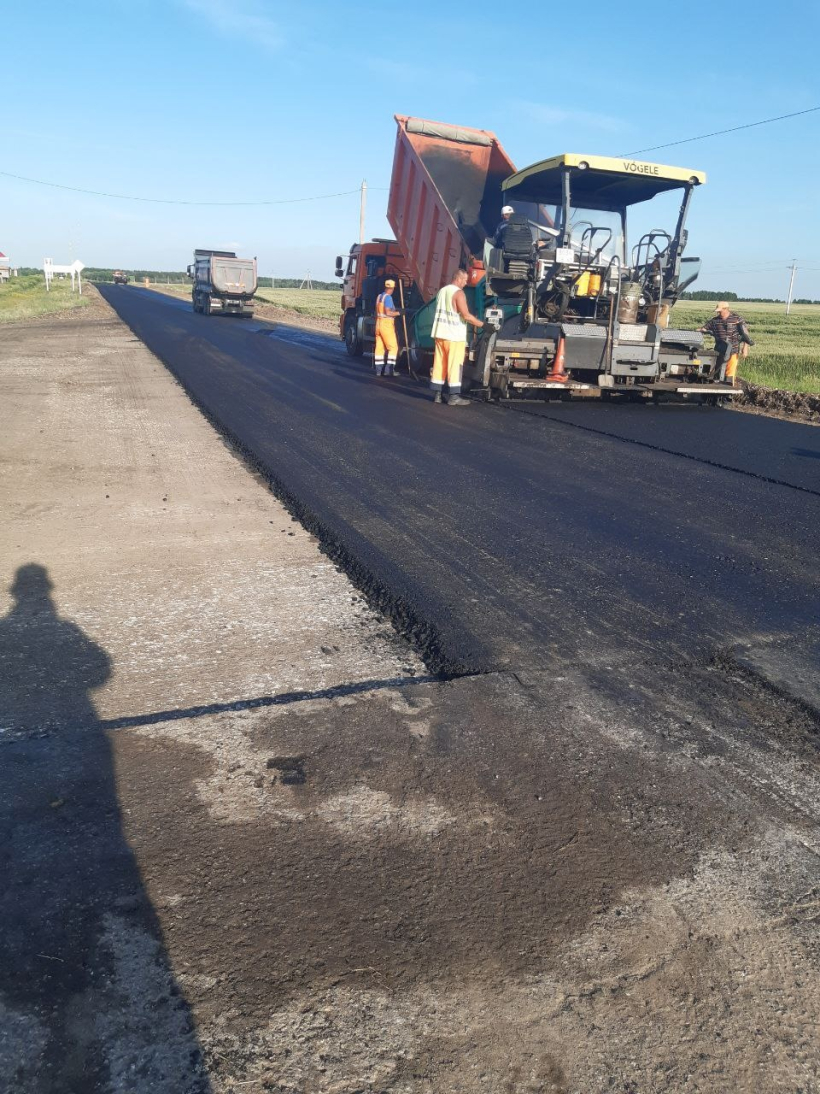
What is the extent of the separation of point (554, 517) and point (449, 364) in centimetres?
609

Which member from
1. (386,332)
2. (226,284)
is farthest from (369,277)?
(226,284)

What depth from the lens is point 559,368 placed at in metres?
11.8

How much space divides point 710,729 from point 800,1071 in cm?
151

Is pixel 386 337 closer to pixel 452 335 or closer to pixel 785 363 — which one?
pixel 452 335

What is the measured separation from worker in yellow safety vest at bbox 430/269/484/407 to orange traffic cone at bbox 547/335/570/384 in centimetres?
109

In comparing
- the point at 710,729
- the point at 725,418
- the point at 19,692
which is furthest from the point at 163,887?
the point at 725,418

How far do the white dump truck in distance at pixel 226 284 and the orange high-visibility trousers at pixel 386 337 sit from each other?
77.2ft

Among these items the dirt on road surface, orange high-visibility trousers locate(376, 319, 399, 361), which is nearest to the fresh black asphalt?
the dirt on road surface

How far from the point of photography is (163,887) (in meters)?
2.34

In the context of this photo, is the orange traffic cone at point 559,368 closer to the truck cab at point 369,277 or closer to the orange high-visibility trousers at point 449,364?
the orange high-visibility trousers at point 449,364

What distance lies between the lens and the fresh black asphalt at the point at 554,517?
4.21 metres

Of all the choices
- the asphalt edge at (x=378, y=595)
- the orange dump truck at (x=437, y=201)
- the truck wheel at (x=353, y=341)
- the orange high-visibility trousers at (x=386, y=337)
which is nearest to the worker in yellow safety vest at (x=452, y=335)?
the orange dump truck at (x=437, y=201)

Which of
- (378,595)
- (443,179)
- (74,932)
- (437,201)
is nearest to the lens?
(74,932)

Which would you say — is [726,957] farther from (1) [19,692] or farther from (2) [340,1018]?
(1) [19,692]
